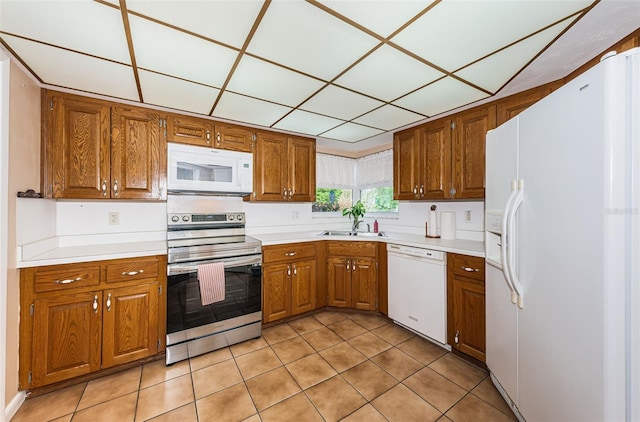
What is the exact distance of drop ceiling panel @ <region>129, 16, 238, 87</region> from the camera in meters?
1.35

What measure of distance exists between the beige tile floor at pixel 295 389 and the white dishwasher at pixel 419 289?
0.21m

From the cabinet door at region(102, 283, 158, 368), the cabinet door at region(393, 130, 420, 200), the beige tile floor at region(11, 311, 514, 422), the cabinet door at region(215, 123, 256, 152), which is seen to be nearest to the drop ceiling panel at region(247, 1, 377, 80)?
the cabinet door at region(215, 123, 256, 152)

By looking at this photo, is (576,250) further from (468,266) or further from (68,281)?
(68,281)

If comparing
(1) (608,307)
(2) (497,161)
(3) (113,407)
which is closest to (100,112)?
(3) (113,407)

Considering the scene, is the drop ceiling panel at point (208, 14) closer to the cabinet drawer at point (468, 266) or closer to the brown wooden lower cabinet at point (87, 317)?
the brown wooden lower cabinet at point (87, 317)

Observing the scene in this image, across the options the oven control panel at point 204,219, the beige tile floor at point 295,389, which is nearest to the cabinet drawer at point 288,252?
the oven control panel at point 204,219

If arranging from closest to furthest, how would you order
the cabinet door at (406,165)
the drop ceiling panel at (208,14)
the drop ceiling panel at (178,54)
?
1. the drop ceiling panel at (208,14)
2. the drop ceiling panel at (178,54)
3. the cabinet door at (406,165)

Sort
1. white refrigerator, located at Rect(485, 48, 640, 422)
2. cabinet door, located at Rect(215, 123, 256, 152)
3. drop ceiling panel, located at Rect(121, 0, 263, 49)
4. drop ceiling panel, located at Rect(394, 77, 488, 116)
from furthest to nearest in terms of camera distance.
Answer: cabinet door, located at Rect(215, 123, 256, 152)
drop ceiling panel, located at Rect(394, 77, 488, 116)
drop ceiling panel, located at Rect(121, 0, 263, 49)
white refrigerator, located at Rect(485, 48, 640, 422)

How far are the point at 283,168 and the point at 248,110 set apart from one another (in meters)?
0.85

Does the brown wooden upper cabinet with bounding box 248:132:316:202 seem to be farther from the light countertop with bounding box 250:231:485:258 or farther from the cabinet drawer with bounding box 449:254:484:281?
the cabinet drawer with bounding box 449:254:484:281

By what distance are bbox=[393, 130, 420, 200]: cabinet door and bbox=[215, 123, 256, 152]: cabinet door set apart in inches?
70.2

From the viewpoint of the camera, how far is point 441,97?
2.16 meters

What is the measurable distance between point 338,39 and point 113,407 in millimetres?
2725

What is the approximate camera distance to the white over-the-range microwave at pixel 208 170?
7.90ft
